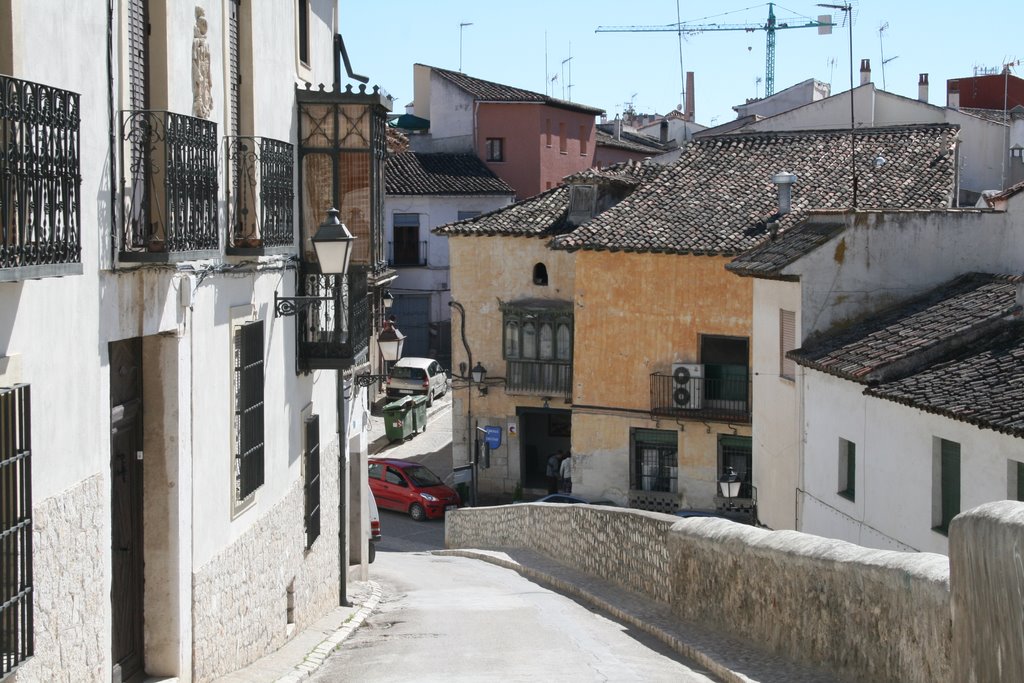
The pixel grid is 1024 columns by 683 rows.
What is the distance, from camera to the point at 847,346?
1750 centimetres

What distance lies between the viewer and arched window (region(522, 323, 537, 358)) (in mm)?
32812

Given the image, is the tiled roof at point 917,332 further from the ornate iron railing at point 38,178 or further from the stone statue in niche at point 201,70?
the ornate iron railing at point 38,178

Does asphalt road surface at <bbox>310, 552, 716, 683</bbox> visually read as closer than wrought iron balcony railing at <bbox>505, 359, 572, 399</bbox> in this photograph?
Yes

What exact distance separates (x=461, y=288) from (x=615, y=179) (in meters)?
4.59

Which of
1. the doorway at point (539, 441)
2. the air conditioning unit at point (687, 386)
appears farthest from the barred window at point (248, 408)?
the doorway at point (539, 441)

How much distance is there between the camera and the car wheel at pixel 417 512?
1261 inches

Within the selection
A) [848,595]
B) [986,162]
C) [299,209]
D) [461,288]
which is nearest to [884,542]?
[848,595]

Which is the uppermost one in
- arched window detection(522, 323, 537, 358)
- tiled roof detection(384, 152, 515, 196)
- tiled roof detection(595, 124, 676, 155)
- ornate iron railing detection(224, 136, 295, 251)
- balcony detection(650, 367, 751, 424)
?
tiled roof detection(595, 124, 676, 155)

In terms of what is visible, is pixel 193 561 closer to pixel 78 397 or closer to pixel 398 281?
pixel 78 397

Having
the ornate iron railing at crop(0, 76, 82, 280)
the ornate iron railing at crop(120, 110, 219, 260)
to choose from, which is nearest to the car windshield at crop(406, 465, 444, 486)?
the ornate iron railing at crop(120, 110, 219, 260)

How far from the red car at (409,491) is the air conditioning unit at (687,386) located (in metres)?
6.15

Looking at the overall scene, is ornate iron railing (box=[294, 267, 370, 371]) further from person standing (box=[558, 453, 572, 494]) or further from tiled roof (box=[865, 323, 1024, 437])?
person standing (box=[558, 453, 572, 494])

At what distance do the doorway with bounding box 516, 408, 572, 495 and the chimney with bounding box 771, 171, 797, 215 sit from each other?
8.09 m

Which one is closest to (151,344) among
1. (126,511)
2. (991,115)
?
(126,511)
